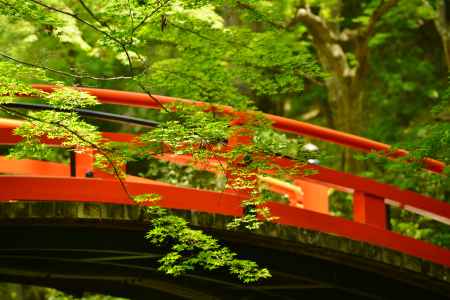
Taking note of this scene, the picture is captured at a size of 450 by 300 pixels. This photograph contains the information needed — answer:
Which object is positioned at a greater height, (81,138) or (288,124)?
(288,124)

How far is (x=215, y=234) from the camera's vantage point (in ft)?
19.9

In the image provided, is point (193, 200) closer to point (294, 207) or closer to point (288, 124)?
point (294, 207)

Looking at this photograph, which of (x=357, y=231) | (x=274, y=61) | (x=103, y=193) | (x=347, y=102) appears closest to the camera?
(x=103, y=193)

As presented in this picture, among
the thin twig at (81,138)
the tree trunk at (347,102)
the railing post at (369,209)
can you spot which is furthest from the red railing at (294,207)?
the tree trunk at (347,102)

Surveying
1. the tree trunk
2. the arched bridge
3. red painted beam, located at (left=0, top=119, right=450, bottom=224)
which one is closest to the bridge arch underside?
the arched bridge

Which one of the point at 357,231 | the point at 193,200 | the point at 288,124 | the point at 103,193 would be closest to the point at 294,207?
the point at 357,231

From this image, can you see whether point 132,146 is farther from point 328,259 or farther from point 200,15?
point 200,15

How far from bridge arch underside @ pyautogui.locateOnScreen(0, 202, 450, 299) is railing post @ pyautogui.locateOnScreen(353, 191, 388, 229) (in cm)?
26

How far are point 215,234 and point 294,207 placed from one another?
70cm

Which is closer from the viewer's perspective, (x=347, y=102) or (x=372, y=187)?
(x=372, y=187)

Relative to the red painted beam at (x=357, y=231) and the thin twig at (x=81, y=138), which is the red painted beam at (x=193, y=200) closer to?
the red painted beam at (x=357, y=231)

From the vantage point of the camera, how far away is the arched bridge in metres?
5.51

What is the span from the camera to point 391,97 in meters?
14.6

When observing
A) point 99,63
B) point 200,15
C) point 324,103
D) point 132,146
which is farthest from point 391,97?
point 132,146
